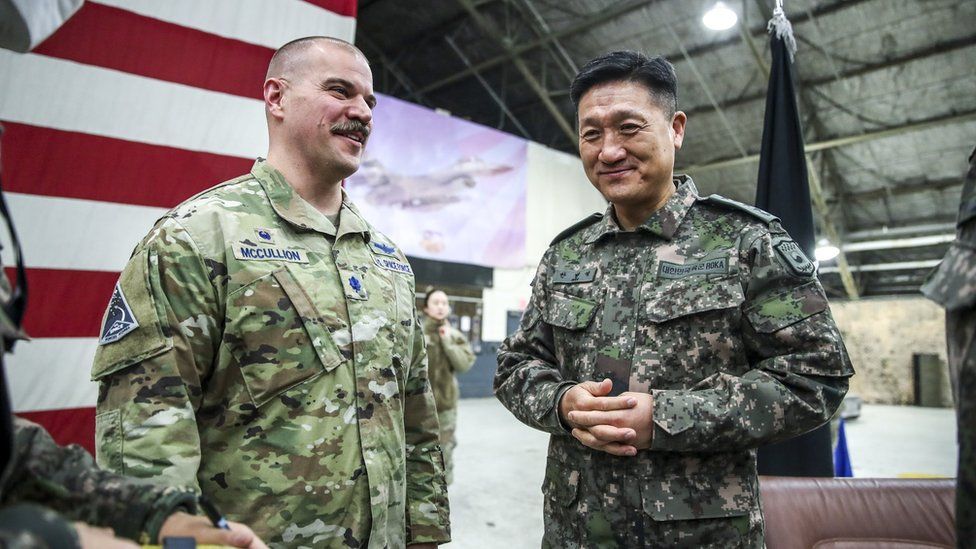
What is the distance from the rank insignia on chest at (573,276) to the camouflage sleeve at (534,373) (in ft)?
0.19

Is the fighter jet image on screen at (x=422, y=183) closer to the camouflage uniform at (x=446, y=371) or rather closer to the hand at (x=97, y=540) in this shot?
the camouflage uniform at (x=446, y=371)

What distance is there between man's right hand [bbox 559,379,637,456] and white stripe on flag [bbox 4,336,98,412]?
57.5 inches

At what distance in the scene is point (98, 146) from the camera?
181 cm

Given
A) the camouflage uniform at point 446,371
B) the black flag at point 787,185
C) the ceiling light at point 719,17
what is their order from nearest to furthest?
the black flag at point 787,185 < the camouflage uniform at point 446,371 < the ceiling light at point 719,17

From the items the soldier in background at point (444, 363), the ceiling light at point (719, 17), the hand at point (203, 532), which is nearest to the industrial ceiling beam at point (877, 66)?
the ceiling light at point (719, 17)

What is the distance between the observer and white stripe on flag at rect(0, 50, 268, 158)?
171cm

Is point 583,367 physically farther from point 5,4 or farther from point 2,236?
point 2,236

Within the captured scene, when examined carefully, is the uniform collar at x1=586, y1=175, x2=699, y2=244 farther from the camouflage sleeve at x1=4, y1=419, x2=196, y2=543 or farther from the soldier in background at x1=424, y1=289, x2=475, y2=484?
the soldier in background at x1=424, y1=289, x2=475, y2=484

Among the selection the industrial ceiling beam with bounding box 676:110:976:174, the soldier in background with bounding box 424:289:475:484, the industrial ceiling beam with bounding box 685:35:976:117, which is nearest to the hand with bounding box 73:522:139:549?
the soldier in background with bounding box 424:289:475:484

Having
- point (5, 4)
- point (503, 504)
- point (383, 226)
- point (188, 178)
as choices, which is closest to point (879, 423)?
point (503, 504)

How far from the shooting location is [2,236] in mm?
1623

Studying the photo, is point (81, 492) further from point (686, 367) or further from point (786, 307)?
point (786, 307)

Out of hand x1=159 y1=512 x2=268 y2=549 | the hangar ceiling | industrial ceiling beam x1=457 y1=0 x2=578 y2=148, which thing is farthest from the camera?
industrial ceiling beam x1=457 y1=0 x2=578 y2=148

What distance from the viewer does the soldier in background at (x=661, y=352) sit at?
1.05 meters
